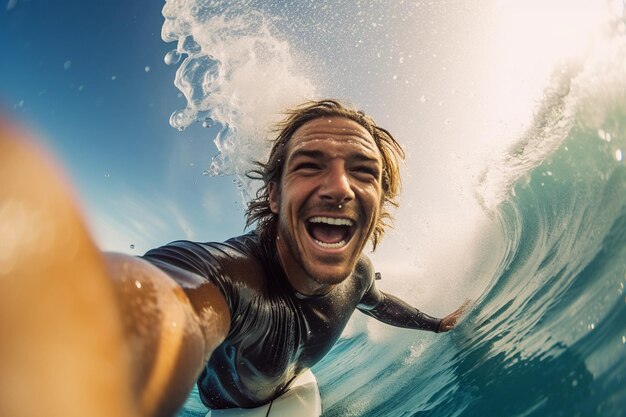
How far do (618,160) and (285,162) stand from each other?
4386 mm

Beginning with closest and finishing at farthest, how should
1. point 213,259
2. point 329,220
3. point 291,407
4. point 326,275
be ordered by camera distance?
point 213,259
point 326,275
point 329,220
point 291,407

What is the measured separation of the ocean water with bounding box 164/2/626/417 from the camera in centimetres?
250

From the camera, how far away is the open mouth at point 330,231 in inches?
92.1

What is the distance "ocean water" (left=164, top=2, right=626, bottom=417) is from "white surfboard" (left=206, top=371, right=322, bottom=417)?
0.61m

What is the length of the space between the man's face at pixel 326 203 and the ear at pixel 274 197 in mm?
107

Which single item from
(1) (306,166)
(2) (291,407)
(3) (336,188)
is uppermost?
(1) (306,166)

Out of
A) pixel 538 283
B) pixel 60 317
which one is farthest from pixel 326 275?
pixel 538 283

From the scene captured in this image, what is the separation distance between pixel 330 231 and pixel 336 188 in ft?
1.59

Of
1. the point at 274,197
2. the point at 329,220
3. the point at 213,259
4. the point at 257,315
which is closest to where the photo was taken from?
the point at 213,259

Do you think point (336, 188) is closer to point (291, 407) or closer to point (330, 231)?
point (330, 231)

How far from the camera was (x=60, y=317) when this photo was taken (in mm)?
549

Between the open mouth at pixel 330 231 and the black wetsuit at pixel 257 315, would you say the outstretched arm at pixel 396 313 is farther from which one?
the open mouth at pixel 330 231

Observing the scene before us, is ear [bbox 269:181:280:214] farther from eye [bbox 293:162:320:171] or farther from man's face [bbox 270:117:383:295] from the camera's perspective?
eye [bbox 293:162:320:171]

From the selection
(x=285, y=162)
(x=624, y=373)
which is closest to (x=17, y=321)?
(x=285, y=162)
